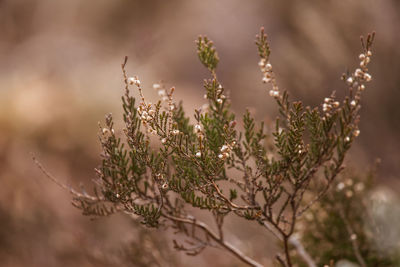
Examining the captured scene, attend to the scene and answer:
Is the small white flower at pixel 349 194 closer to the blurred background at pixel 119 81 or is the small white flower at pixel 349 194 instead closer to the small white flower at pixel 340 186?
the small white flower at pixel 340 186

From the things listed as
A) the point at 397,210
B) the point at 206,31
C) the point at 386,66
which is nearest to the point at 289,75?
the point at 386,66

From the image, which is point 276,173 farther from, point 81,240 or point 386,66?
point 386,66

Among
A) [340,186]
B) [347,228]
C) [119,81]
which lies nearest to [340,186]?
[340,186]

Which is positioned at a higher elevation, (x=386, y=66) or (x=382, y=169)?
(x=386, y=66)

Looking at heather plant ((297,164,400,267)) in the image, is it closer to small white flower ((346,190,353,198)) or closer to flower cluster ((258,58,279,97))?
small white flower ((346,190,353,198))

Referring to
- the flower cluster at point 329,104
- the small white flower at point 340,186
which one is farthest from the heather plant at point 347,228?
the flower cluster at point 329,104

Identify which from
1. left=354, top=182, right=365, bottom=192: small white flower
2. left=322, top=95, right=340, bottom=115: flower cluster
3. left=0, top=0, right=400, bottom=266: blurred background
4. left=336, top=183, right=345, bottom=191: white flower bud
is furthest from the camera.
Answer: left=0, top=0, right=400, bottom=266: blurred background

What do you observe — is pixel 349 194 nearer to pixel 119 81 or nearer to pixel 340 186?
pixel 340 186

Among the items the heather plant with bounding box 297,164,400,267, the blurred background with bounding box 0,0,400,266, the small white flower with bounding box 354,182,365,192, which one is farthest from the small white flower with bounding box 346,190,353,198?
the blurred background with bounding box 0,0,400,266
